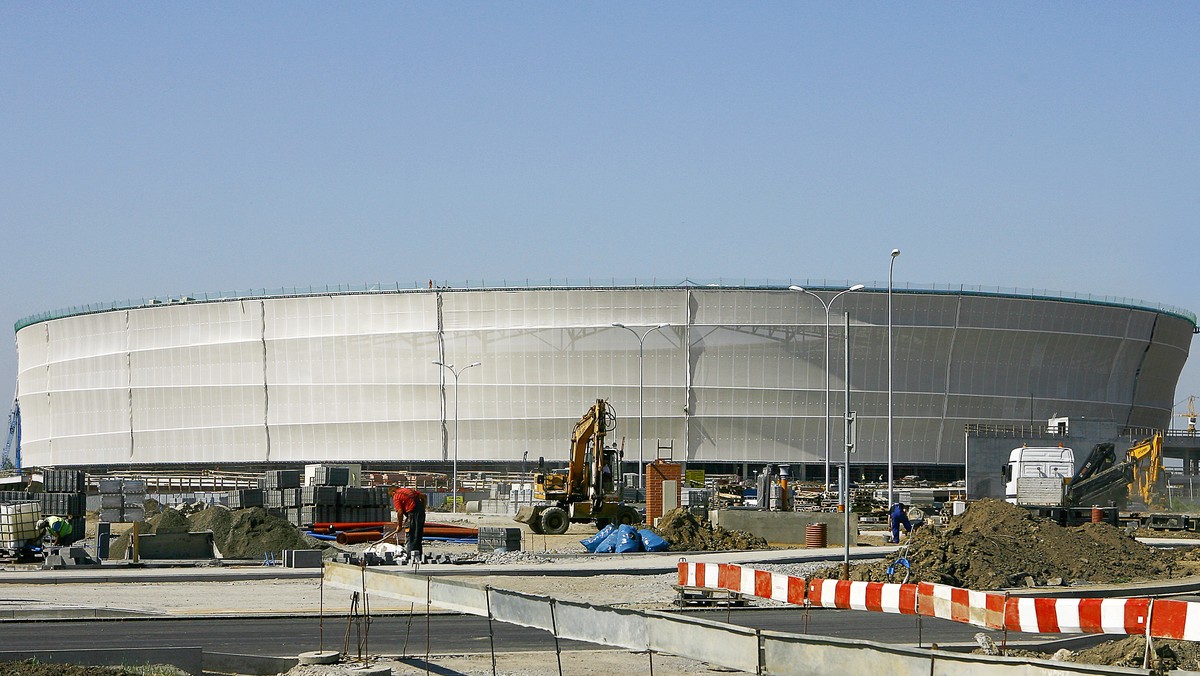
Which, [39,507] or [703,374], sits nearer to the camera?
[39,507]

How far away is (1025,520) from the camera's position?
35.4 metres

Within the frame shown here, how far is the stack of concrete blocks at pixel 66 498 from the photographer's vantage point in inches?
1651

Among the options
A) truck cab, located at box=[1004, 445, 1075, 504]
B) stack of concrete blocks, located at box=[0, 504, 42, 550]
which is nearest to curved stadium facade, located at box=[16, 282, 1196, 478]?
truck cab, located at box=[1004, 445, 1075, 504]

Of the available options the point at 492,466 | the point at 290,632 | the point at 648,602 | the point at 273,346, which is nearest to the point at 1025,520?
the point at 648,602

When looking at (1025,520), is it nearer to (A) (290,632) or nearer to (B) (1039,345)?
(A) (290,632)

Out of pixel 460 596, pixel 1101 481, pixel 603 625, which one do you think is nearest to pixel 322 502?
pixel 1101 481

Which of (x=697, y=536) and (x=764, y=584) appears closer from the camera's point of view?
(x=764, y=584)

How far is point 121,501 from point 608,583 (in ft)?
80.7

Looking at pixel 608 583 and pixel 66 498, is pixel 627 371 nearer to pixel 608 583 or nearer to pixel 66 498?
pixel 66 498

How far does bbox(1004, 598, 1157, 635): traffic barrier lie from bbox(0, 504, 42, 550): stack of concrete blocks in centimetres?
2918

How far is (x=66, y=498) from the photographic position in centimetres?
4191

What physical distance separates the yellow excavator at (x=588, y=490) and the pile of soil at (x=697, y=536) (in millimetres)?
6668

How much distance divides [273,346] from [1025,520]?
8395 centimetres

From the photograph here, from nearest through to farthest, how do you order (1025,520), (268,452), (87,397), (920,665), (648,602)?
(920,665), (648,602), (1025,520), (268,452), (87,397)
